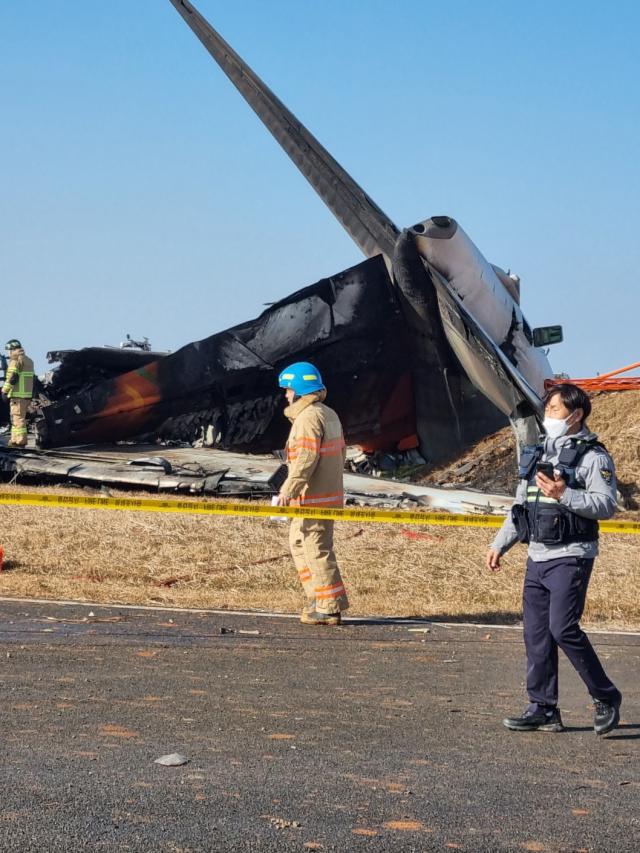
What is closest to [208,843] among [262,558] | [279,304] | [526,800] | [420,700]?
[526,800]

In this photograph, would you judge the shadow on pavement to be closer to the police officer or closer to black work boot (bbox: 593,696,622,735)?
the police officer

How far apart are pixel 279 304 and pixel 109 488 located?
158 inches

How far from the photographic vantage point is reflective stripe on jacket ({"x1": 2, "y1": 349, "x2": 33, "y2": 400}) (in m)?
18.4

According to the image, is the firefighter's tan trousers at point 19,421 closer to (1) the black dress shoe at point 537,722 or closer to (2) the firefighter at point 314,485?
(2) the firefighter at point 314,485

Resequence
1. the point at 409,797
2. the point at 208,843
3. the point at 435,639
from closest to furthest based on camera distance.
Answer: the point at 208,843
the point at 409,797
the point at 435,639

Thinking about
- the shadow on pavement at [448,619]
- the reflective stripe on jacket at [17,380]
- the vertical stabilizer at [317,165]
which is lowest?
the shadow on pavement at [448,619]

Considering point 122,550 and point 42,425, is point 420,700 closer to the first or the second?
point 122,550

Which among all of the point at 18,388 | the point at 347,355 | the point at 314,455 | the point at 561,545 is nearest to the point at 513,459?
the point at 347,355

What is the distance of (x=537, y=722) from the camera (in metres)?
5.22

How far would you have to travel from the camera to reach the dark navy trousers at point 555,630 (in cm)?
520

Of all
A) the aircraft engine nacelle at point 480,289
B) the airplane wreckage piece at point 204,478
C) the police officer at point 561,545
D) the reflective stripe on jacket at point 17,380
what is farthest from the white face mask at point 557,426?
the reflective stripe on jacket at point 17,380

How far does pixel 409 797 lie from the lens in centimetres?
391

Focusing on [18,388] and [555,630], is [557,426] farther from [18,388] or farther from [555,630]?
[18,388]

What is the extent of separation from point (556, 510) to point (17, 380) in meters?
14.4
